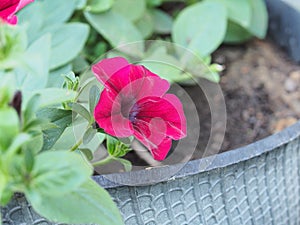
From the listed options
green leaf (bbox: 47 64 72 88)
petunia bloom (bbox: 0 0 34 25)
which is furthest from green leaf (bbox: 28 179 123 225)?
green leaf (bbox: 47 64 72 88)

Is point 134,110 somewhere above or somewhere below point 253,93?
above

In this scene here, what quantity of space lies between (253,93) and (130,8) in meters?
0.20

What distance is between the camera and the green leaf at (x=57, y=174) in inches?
12.3

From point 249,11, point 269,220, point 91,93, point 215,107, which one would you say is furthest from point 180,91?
point 91,93

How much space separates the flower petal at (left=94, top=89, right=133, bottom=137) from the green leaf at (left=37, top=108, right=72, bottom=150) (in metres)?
0.05

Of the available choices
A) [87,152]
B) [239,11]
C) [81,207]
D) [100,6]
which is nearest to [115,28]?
[100,6]

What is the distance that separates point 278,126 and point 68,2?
0.31 meters

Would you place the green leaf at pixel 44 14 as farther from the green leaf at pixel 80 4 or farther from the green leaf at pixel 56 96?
the green leaf at pixel 56 96

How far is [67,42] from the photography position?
2.37 feet

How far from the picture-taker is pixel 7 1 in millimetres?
428

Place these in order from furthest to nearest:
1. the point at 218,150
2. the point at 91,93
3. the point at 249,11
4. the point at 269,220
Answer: the point at 249,11
the point at 218,150
the point at 269,220
the point at 91,93

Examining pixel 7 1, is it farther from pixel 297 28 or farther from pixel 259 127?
pixel 297 28

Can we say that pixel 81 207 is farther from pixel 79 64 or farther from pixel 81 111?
pixel 79 64

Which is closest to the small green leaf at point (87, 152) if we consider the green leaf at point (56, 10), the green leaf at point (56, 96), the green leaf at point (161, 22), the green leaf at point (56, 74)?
the green leaf at point (56, 96)
